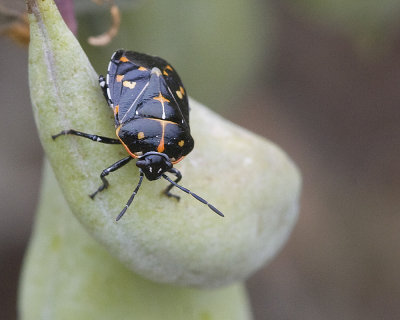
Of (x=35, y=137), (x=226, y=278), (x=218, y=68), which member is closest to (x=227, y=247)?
(x=226, y=278)

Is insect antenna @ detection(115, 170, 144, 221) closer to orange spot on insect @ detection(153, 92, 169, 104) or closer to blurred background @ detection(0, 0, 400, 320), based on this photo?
orange spot on insect @ detection(153, 92, 169, 104)

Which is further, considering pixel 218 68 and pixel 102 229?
pixel 218 68

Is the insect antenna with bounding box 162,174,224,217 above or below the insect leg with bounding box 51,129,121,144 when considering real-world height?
below

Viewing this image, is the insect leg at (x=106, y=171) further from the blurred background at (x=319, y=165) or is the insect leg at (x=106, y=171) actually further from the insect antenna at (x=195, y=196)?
the blurred background at (x=319, y=165)

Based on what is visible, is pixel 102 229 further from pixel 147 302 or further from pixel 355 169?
pixel 355 169

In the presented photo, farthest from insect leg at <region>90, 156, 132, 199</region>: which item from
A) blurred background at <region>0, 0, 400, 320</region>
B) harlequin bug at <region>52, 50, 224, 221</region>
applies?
blurred background at <region>0, 0, 400, 320</region>

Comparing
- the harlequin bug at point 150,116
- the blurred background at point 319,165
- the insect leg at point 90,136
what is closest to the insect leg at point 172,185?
the harlequin bug at point 150,116
